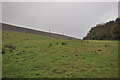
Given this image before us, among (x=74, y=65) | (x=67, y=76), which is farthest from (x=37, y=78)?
(x=74, y=65)

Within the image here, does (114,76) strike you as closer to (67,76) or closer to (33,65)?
(67,76)

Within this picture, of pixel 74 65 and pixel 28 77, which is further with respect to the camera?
pixel 74 65

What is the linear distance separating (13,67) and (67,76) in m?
3.37

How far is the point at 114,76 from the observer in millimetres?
4906

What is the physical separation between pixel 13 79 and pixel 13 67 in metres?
1.35

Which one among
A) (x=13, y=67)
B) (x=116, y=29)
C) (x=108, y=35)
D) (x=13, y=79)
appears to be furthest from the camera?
(x=108, y=35)

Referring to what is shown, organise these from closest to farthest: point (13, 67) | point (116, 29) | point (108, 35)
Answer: point (13, 67) < point (116, 29) < point (108, 35)

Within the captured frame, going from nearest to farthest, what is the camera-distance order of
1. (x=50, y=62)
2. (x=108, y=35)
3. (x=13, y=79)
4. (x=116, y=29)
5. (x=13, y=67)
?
(x=13, y=79) → (x=13, y=67) → (x=50, y=62) → (x=116, y=29) → (x=108, y=35)

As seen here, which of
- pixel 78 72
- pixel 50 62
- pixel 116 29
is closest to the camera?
pixel 78 72

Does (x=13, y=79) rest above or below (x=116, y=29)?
below

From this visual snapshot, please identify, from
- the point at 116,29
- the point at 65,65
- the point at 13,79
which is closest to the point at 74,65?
the point at 65,65

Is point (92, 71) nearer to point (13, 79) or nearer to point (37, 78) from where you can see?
point (37, 78)

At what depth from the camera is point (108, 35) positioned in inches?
981

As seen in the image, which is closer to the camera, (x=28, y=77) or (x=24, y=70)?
(x=28, y=77)
